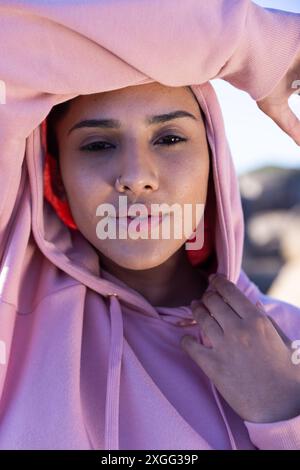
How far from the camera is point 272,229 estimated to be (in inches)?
346

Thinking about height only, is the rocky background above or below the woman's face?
below

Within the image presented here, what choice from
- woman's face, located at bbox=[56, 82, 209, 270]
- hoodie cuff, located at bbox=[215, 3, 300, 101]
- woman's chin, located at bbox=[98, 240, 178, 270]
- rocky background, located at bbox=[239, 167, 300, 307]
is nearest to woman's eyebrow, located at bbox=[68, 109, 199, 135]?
woman's face, located at bbox=[56, 82, 209, 270]

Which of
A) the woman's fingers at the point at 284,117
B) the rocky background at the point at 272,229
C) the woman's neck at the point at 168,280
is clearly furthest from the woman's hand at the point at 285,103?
the rocky background at the point at 272,229

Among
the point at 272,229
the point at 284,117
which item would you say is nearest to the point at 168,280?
the point at 284,117

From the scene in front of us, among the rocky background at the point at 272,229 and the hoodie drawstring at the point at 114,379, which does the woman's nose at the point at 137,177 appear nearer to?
the hoodie drawstring at the point at 114,379

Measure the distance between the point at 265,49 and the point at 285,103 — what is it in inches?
5.7

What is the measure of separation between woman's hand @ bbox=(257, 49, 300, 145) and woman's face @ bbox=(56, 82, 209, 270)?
0.17 m

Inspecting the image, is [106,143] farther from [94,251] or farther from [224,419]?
[224,419]

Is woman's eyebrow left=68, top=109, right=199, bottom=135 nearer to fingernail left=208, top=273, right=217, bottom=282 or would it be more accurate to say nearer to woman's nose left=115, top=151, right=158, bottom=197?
woman's nose left=115, top=151, right=158, bottom=197

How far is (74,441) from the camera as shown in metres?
1.55

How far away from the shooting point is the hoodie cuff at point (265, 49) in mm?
1668

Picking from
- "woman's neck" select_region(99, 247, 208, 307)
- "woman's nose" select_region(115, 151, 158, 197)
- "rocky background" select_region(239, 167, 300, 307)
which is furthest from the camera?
"rocky background" select_region(239, 167, 300, 307)

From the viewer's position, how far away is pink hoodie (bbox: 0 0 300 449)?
1.57m
